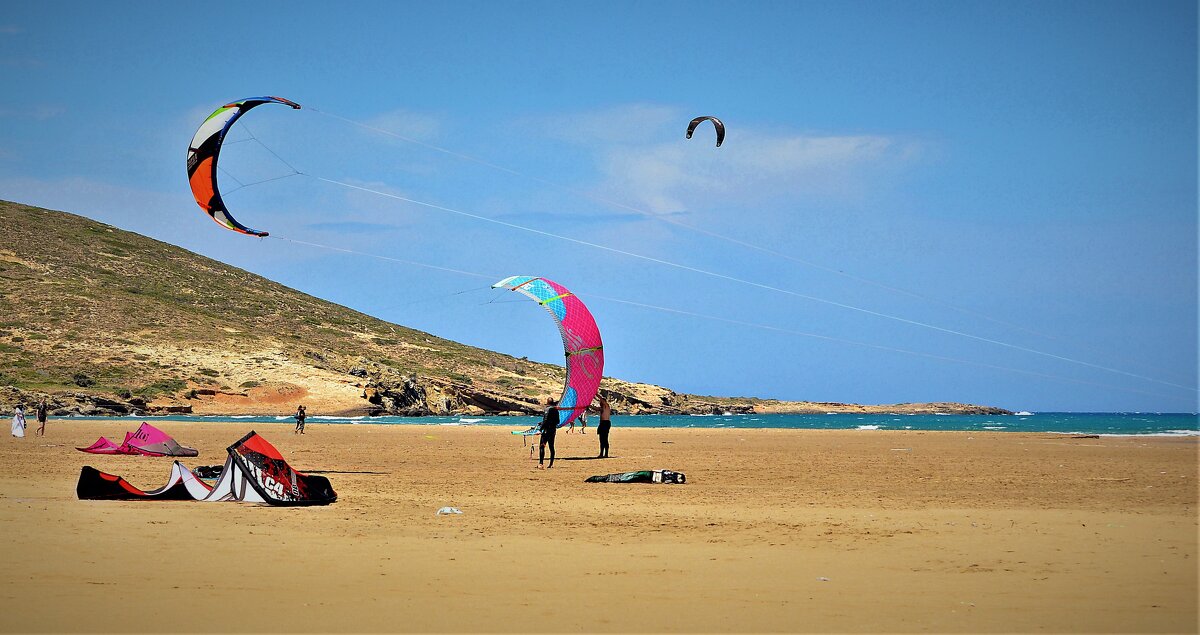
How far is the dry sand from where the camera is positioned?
615cm

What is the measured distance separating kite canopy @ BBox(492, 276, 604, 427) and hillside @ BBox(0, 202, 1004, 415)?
42076 mm

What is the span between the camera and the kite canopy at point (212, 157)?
16.9m

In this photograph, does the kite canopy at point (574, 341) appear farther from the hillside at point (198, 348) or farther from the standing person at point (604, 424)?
the hillside at point (198, 348)

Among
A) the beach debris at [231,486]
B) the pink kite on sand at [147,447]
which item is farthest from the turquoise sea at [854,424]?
the beach debris at [231,486]

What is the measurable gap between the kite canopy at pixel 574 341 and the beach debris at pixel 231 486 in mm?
11018

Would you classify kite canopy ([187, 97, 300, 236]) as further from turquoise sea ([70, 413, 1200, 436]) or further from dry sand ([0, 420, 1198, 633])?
turquoise sea ([70, 413, 1200, 436])

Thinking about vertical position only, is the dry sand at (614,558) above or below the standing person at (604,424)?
below

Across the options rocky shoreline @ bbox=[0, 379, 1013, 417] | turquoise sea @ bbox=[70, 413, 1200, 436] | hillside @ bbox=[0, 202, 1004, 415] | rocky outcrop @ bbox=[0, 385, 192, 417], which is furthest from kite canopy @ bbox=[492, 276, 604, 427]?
hillside @ bbox=[0, 202, 1004, 415]

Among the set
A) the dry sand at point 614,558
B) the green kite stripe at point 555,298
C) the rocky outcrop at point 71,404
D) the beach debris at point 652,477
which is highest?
the green kite stripe at point 555,298

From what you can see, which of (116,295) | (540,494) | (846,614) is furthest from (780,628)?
(116,295)

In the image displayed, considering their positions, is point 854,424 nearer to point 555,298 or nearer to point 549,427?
point 555,298

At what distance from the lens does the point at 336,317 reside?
3885 inches

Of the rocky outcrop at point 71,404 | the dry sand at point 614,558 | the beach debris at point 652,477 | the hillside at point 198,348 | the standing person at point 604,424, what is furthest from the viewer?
the hillside at point 198,348

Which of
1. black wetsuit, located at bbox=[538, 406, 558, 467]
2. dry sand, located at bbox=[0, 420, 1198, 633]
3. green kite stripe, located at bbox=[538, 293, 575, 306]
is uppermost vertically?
green kite stripe, located at bbox=[538, 293, 575, 306]
